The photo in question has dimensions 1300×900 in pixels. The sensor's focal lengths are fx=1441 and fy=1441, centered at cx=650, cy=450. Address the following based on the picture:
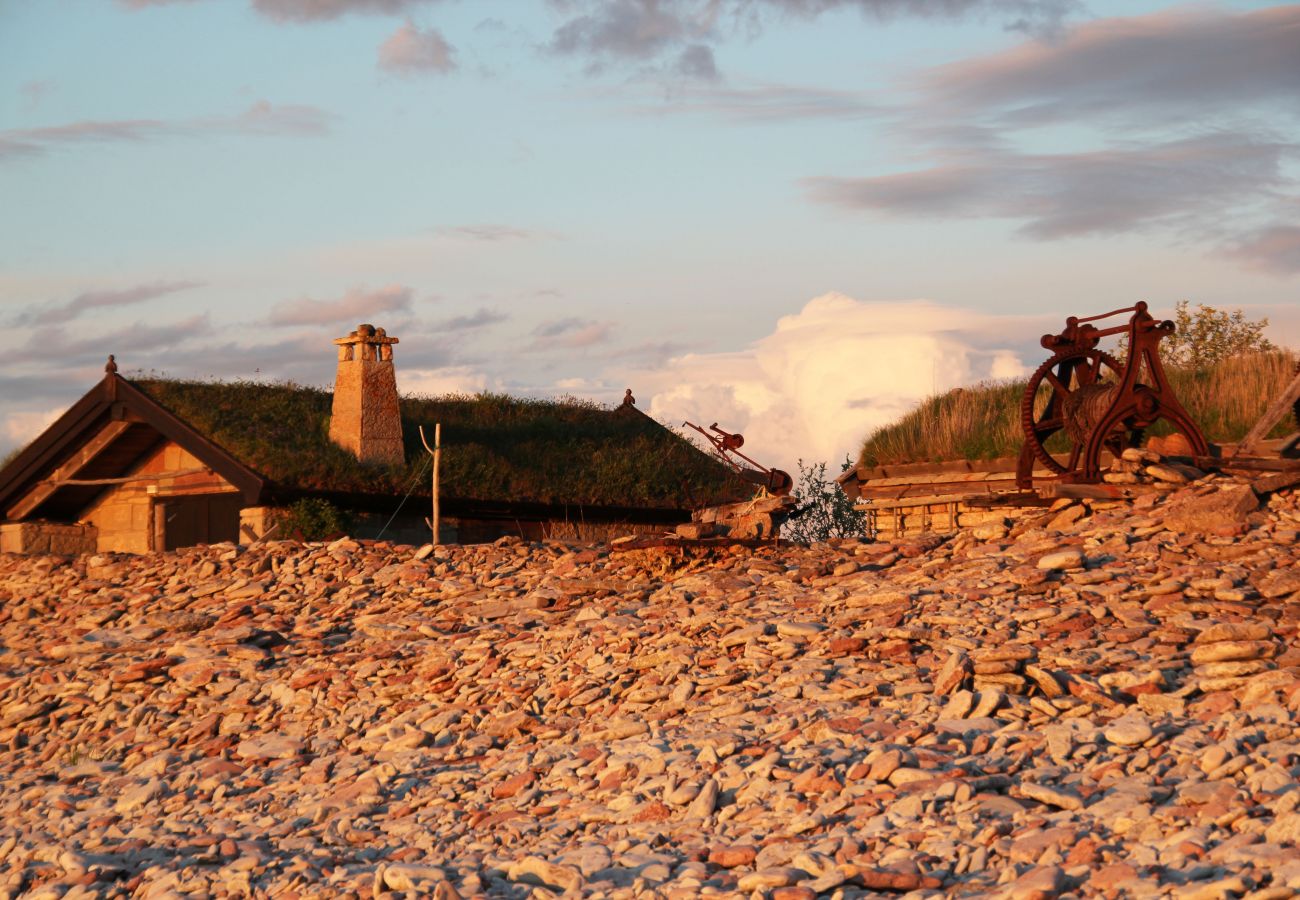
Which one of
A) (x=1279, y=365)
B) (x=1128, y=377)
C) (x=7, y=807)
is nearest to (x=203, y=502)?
(x=7, y=807)

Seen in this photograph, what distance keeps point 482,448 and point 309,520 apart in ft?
11.4

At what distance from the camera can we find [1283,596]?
1130 centimetres

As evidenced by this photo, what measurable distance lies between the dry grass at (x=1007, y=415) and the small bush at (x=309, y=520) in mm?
7725

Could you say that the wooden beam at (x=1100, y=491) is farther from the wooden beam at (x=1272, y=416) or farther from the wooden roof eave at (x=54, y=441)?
the wooden roof eave at (x=54, y=441)

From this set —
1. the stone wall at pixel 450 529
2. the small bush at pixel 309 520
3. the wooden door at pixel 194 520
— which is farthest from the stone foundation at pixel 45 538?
the small bush at pixel 309 520

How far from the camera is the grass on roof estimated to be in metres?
20.5

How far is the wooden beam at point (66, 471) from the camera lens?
22078mm

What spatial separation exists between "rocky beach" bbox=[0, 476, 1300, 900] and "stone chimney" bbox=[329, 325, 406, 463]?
4525 mm

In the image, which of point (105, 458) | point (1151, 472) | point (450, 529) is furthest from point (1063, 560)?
point (105, 458)

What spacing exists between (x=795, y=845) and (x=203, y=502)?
17.0m

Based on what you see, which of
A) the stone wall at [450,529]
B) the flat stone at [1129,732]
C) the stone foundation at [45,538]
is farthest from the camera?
the stone foundation at [45,538]

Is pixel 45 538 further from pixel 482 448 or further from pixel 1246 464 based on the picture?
pixel 1246 464

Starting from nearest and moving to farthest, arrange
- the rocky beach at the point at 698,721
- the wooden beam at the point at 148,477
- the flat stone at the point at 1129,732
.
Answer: the rocky beach at the point at 698,721 → the flat stone at the point at 1129,732 → the wooden beam at the point at 148,477

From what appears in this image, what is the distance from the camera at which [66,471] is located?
22578mm
